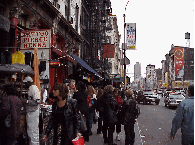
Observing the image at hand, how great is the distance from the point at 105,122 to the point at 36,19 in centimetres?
780

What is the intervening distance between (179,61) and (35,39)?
10654cm

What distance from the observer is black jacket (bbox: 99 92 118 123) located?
8.30m

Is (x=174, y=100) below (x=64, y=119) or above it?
below

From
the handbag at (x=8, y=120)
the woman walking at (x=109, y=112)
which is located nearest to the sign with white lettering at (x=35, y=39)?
the woman walking at (x=109, y=112)

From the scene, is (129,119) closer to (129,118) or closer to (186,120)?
(129,118)

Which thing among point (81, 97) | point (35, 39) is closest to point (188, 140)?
point (81, 97)

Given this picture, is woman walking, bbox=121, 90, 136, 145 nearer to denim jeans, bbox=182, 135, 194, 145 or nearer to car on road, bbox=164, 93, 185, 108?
denim jeans, bbox=182, 135, 194, 145

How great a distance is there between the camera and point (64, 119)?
5223 mm

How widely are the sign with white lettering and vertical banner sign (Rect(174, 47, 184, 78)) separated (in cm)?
10553

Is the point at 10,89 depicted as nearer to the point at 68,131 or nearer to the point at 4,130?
the point at 4,130

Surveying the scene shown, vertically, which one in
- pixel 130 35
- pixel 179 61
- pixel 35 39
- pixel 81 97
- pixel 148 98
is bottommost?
pixel 148 98

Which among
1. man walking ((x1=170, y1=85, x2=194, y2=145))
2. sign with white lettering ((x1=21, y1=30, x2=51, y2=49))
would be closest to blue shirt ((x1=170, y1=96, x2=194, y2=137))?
man walking ((x1=170, y1=85, x2=194, y2=145))

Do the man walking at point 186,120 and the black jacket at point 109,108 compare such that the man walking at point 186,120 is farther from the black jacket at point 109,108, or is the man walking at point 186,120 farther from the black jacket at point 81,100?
the black jacket at point 81,100

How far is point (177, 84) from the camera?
371 feet
